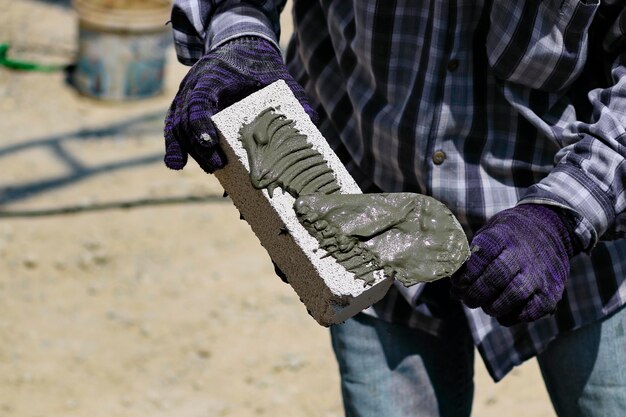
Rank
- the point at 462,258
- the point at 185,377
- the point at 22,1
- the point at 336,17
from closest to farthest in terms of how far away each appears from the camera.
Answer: the point at 462,258 < the point at 336,17 < the point at 185,377 < the point at 22,1

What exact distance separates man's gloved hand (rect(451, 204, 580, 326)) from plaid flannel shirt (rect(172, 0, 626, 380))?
4 centimetres

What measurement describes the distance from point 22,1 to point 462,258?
5300mm

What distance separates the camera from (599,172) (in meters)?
1.70

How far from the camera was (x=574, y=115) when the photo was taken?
182 cm

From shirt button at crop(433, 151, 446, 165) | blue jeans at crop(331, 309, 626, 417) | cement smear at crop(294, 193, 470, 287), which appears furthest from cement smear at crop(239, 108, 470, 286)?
blue jeans at crop(331, 309, 626, 417)

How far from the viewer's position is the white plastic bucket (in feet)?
16.7

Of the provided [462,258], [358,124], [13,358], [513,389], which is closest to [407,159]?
[358,124]

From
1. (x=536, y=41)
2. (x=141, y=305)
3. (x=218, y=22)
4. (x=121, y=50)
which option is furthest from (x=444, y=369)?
(x=121, y=50)

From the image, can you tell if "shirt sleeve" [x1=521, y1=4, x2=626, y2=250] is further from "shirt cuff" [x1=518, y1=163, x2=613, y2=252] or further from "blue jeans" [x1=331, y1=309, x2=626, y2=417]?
"blue jeans" [x1=331, y1=309, x2=626, y2=417]

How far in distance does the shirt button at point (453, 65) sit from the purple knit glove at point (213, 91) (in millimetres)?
271

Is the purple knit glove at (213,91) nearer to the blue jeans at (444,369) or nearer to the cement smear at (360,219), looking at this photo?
the cement smear at (360,219)

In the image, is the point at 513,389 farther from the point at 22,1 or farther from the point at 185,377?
the point at 22,1

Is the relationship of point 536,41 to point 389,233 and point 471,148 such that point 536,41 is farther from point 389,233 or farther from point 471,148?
point 389,233

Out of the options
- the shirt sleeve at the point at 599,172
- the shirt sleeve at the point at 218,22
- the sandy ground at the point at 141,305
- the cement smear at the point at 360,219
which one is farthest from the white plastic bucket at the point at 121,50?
the shirt sleeve at the point at 599,172
